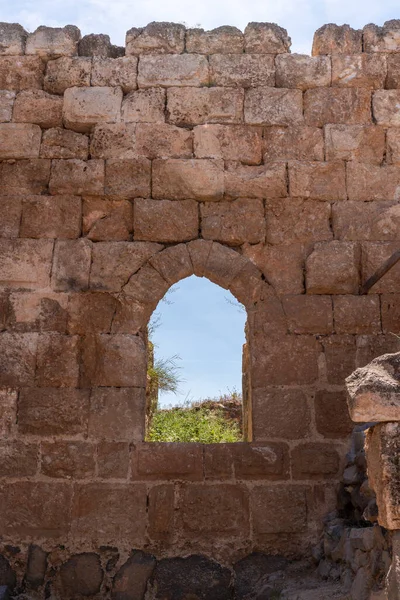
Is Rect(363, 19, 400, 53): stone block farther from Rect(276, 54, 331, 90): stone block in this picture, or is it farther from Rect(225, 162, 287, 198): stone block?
Rect(225, 162, 287, 198): stone block

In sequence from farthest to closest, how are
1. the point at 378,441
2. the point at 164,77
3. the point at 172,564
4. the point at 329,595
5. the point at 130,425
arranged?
the point at 164,77 < the point at 130,425 < the point at 172,564 < the point at 329,595 < the point at 378,441

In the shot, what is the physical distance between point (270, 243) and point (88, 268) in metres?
1.63

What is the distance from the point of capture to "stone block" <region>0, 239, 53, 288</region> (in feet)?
18.3

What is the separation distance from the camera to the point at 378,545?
368cm

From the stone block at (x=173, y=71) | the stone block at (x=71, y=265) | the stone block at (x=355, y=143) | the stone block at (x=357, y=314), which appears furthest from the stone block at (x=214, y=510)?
the stone block at (x=173, y=71)

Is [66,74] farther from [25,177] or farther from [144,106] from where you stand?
[25,177]

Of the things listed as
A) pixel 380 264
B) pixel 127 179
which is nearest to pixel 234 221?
pixel 127 179

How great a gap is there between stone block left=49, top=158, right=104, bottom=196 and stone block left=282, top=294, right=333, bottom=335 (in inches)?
78.7

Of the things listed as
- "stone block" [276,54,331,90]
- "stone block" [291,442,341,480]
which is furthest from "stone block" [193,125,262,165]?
"stone block" [291,442,341,480]

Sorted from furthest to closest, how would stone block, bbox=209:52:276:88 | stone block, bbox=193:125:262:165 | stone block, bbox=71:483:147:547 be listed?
stone block, bbox=209:52:276:88
stone block, bbox=193:125:262:165
stone block, bbox=71:483:147:547

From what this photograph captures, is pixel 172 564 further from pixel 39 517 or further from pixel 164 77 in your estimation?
pixel 164 77

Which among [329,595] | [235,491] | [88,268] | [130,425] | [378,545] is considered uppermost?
[88,268]

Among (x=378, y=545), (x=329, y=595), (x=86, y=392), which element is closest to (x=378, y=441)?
(x=378, y=545)

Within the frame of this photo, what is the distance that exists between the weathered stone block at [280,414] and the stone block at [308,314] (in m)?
0.55
